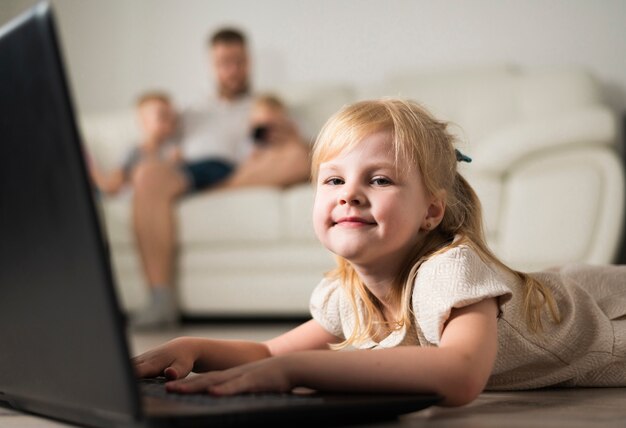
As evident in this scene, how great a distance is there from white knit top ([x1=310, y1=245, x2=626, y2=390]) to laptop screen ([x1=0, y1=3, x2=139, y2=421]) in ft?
1.27

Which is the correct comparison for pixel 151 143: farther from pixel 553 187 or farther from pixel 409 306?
pixel 409 306

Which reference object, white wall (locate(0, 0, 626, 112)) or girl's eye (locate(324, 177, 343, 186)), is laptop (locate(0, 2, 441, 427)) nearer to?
girl's eye (locate(324, 177, 343, 186))

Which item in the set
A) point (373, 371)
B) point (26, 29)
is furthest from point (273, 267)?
point (26, 29)

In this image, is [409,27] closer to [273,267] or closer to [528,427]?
[273,267]

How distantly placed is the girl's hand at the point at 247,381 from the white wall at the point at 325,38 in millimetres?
2994

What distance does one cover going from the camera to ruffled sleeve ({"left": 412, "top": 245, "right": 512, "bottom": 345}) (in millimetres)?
845

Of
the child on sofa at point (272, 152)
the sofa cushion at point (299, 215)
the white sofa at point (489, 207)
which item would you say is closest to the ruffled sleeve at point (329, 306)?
the white sofa at point (489, 207)

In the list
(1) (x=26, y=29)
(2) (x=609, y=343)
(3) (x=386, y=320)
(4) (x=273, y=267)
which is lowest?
(4) (x=273, y=267)

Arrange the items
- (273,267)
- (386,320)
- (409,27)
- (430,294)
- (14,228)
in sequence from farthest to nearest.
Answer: (409,27), (273,267), (386,320), (430,294), (14,228)

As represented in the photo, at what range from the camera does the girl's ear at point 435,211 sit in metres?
0.99

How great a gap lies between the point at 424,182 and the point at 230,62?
2651 millimetres

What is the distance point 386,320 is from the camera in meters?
1.03

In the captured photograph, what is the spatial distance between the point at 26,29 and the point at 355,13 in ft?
10.9

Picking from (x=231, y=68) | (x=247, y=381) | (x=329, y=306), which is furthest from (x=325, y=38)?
(x=247, y=381)
